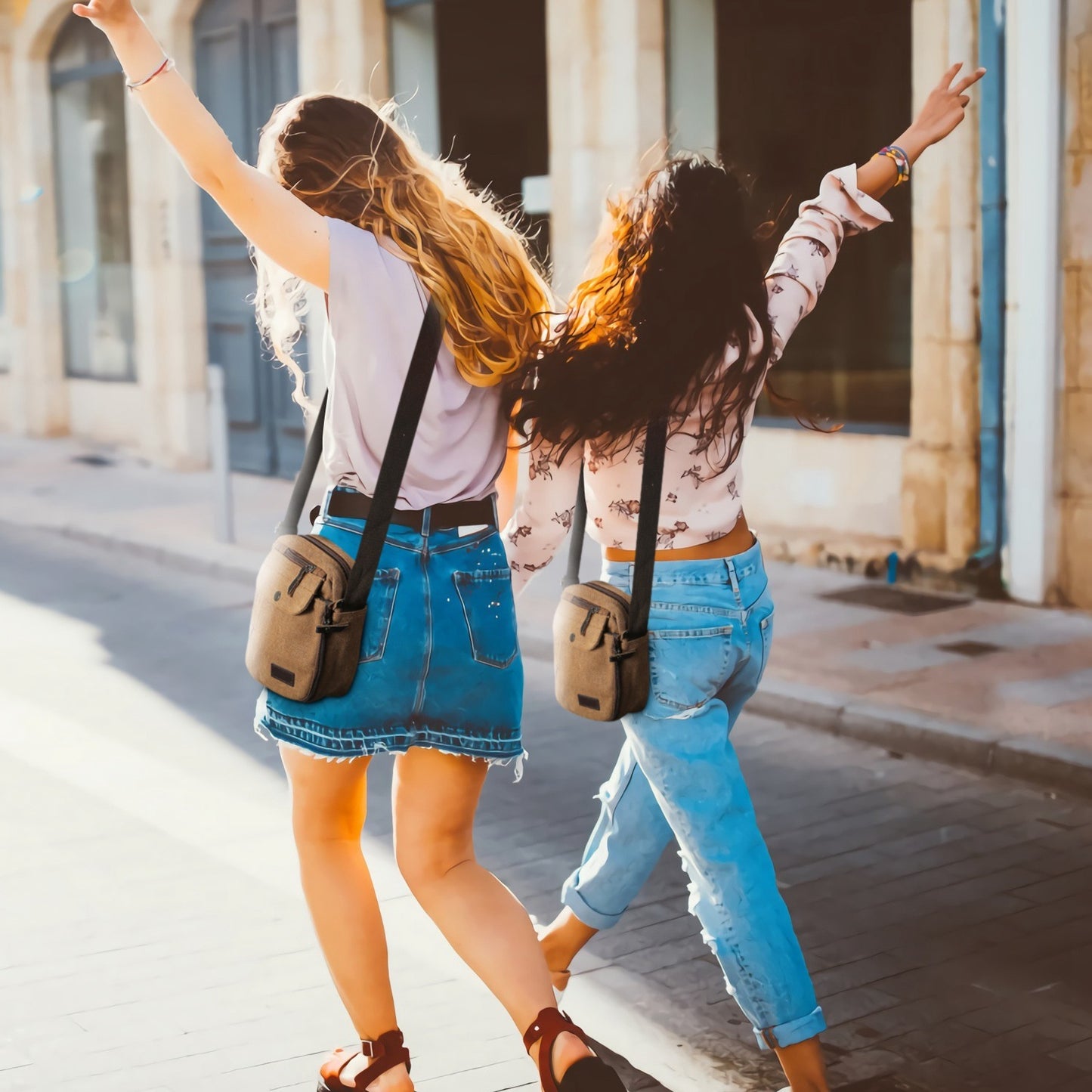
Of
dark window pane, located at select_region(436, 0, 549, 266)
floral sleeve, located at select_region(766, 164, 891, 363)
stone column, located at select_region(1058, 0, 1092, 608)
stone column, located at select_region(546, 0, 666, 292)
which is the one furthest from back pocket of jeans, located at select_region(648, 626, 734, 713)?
dark window pane, located at select_region(436, 0, 549, 266)

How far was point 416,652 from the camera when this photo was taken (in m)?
3.03

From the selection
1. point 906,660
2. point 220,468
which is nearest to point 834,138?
point 906,660

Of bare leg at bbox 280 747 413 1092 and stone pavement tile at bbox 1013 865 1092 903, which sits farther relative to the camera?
stone pavement tile at bbox 1013 865 1092 903

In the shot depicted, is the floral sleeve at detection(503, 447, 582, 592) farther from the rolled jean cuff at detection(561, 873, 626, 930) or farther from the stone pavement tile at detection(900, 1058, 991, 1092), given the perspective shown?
the stone pavement tile at detection(900, 1058, 991, 1092)

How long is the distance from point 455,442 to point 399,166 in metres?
0.49

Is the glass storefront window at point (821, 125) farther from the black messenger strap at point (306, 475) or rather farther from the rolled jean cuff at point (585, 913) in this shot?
the black messenger strap at point (306, 475)

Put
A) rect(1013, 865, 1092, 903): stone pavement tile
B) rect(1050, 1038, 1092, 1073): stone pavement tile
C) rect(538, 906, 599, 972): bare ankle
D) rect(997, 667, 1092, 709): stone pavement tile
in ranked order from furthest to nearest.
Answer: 1. rect(997, 667, 1092, 709): stone pavement tile
2. rect(1013, 865, 1092, 903): stone pavement tile
3. rect(538, 906, 599, 972): bare ankle
4. rect(1050, 1038, 1092, 1073): stone pavement tile

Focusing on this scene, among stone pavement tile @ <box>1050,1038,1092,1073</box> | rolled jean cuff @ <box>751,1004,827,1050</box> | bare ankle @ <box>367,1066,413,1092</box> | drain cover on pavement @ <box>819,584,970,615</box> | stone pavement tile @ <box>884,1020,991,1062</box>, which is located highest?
drain cover on pavement @ <box>819,584,970,615</box>

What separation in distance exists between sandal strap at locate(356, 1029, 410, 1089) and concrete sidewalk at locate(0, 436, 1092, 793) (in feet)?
10.2

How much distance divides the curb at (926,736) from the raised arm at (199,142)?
3.78m

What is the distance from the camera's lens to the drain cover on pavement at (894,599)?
8539mm

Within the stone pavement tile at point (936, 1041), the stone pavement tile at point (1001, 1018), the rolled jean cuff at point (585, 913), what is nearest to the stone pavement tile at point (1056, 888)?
the stone pavement tile at point (1001, 1018)

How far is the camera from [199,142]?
2766mm

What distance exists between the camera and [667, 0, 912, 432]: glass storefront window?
9648mm
